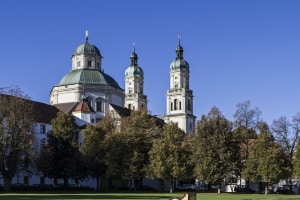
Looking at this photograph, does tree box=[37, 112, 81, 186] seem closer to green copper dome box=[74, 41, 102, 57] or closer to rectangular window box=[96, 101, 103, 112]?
rectangular window box=[96, 101, 103, 112]

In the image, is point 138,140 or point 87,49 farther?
point 87,49

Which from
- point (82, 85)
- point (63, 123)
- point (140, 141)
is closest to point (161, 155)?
point (140, 141)

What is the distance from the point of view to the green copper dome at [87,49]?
4275 inches

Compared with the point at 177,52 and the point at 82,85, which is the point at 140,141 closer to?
the point at 82,85

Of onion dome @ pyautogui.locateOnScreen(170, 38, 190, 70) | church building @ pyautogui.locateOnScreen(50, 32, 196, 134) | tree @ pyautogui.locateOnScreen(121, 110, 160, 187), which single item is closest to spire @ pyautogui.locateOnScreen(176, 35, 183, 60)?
onion dome @ pyautogui.locateOnScreen(170, 38, 190, 70)

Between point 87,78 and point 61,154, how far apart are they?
38593mm

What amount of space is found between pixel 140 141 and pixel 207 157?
1002cm

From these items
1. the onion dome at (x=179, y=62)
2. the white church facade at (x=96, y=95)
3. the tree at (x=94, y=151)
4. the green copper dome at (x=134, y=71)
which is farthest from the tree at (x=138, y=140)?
the green copper dome at (x=134, y=71)

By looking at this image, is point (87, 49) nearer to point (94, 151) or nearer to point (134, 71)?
point (134, 71)

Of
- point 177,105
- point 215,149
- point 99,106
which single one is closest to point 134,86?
point 177,105

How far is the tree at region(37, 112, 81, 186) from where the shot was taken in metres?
65.5

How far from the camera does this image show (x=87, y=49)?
10900 cm

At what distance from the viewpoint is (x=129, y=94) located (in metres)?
135

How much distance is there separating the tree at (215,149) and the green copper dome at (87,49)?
145 feet
